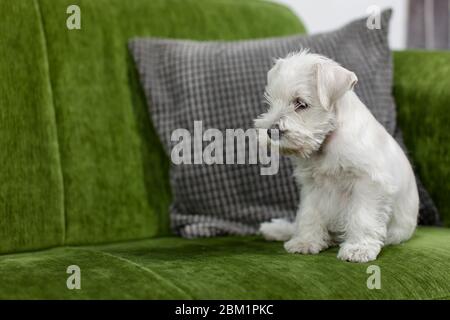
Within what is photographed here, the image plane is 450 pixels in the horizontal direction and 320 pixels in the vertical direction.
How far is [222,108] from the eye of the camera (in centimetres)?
174

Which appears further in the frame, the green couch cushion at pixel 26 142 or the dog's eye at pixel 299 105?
the green couch cushion at pixel 26 142

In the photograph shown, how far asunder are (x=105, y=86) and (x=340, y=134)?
25.8 inches

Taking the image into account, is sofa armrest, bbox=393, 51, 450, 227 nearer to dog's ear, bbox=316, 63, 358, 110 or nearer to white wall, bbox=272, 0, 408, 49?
dog's ear, bbox=316, 63, 358, 110

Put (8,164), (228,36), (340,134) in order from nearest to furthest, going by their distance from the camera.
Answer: (340,134), (8,164), (228,36)

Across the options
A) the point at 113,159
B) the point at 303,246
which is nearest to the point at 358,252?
the point at 303,246

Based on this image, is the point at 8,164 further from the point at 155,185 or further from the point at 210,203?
the point at 210,203

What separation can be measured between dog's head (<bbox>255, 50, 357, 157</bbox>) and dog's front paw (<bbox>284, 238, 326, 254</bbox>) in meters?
0.20

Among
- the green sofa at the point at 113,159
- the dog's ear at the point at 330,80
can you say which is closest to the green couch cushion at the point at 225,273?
the green sofa at the point at 113,159

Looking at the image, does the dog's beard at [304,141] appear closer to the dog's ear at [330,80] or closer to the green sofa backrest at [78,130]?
the dog's ear at [330,80]

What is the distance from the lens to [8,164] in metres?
1.57

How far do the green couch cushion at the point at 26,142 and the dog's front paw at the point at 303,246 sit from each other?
569 millimetres

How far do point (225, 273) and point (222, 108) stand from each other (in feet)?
2.02

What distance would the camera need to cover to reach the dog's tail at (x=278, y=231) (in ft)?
5.38
